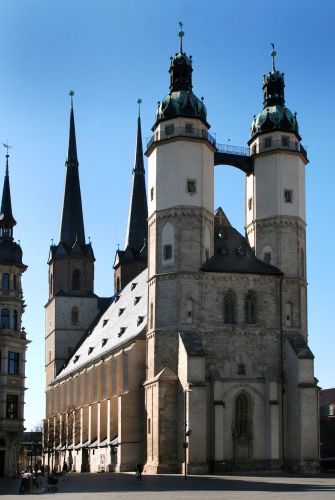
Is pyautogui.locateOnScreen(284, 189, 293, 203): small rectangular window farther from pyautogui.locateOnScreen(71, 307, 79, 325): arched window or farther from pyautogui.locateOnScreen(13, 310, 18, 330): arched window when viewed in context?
pyautogui.locateOnScreen(71, 307, 79, 325): arched window

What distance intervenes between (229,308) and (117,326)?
2274 cm

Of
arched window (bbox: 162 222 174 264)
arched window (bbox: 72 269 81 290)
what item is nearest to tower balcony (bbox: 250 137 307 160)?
arched window (bbox: 162 222 174 264)

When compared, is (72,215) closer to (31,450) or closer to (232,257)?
(31,450)

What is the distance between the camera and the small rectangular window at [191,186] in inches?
2746

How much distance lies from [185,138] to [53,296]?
1778 inches

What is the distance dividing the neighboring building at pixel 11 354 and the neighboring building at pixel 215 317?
9325 mm

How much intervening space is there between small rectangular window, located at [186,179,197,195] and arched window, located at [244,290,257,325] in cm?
854

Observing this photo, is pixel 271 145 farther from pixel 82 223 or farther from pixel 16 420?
pixel 82 223

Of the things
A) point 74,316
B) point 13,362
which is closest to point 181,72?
point 13,362

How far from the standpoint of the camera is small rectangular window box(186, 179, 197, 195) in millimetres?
69750

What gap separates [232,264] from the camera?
69688mm

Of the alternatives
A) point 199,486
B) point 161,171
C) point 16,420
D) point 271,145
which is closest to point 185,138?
point 161,171

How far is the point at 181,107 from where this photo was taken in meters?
71.2

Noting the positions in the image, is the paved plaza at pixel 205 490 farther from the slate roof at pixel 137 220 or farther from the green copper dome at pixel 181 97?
the slate roof at pixel 137 220
